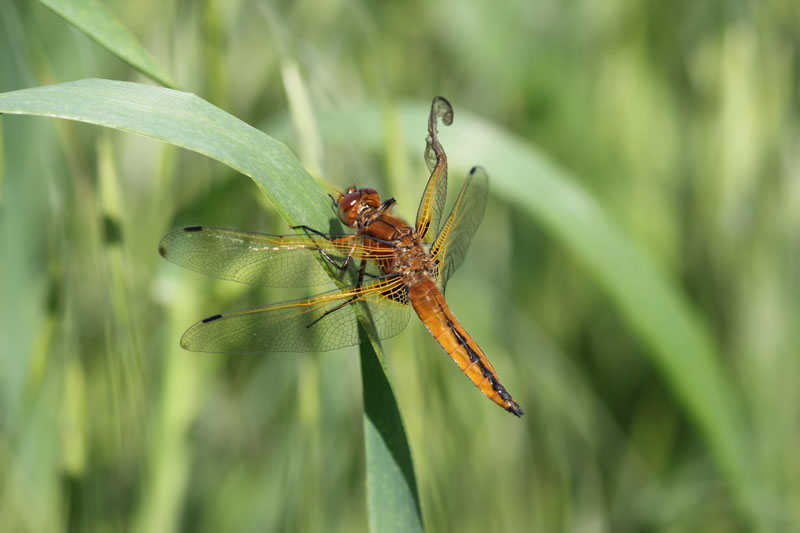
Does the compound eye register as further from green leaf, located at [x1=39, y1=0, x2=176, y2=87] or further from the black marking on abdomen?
green leaf, located at [x1=39, y1=0, x2=176, y2=87]

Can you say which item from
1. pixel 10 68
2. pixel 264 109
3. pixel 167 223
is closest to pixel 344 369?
pixel 167 223

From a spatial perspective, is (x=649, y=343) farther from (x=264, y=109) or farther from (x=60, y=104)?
(x=264, y=109)

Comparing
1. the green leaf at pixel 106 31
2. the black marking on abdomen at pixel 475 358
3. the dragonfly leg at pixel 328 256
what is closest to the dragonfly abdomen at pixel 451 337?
the black marking on abdomen at pixel 475 358

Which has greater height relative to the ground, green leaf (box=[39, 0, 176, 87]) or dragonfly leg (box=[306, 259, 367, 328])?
green leaf (box=[39, 0, 176, 87])

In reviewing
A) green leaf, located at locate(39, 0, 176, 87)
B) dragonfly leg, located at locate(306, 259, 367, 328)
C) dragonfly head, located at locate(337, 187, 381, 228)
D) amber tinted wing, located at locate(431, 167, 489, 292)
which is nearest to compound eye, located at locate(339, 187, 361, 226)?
dragonfly head, located at locate(337, 187, 381, 228)

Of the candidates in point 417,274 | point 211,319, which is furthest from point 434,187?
point 211,319

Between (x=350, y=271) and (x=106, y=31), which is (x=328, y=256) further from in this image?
(x=106, y=31)
